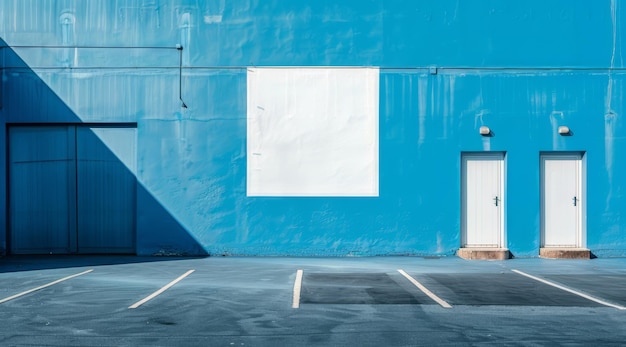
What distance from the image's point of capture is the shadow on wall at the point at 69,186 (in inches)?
698

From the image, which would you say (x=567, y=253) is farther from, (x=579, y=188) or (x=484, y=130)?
(x=484, y=130)

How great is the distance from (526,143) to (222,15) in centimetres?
813

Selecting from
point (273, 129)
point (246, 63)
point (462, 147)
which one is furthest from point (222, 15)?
point (462, 147)

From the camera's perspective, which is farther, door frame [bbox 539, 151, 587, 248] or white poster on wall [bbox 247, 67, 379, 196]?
door frame [bbox 539, 151, 587, 248]

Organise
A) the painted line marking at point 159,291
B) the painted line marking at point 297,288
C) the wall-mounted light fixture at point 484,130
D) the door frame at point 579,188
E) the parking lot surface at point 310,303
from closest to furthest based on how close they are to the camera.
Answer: the parking lot surface at point 310,303, the painted line marking at point 159,291, the painted line marking at point 297,288, the wall-mounted light fixture at point 484,130, the door frame at point 579,188

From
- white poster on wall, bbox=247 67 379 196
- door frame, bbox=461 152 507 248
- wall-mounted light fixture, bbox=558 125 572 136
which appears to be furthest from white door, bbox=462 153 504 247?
white poster on wall, bbox=247 67 379 196

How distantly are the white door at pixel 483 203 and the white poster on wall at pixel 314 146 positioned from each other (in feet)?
7.75

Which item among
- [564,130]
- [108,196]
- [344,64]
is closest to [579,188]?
[564,130]

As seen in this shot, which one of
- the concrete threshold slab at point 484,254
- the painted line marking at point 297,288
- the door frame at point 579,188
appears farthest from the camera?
the door frame at point 579,188

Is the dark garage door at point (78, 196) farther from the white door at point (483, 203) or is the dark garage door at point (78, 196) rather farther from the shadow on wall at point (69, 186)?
the white door at point (483, 203)

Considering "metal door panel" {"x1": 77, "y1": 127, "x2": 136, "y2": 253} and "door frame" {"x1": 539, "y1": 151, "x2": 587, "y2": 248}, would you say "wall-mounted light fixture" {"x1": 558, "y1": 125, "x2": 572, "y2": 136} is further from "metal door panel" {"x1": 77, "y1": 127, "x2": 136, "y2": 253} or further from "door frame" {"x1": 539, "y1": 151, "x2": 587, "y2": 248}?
"metal door panel" {"x1": 77, "y1": 127, "x2": 136, "y2": 253}

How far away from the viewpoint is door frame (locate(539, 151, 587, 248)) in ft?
57.6

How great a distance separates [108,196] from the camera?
17.8m

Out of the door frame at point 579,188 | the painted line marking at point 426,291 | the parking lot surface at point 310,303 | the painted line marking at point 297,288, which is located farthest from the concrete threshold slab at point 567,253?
the painted line marking at point 297,288
